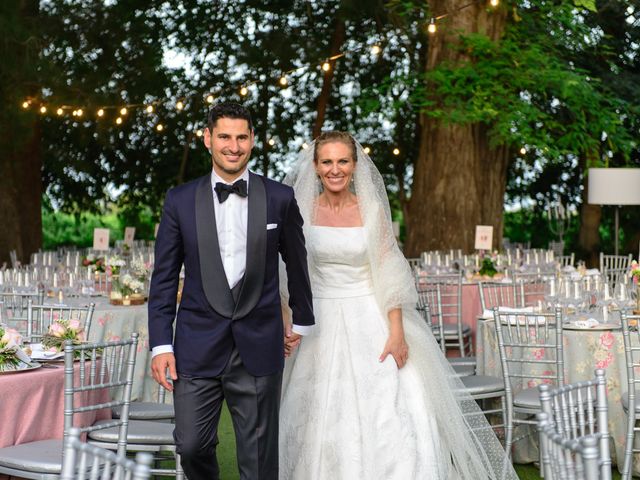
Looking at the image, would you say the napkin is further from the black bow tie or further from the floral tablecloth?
the black bow tie

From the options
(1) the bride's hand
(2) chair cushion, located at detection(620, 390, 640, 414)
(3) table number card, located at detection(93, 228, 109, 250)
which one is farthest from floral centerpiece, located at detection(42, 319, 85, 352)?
(3) table number card, located at detection(93, 228, 109, 250)

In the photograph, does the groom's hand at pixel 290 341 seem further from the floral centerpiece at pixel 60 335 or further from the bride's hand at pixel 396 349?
the floral centerpiece at pixel 60 335

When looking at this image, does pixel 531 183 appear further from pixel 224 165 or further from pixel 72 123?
pixel 224 165

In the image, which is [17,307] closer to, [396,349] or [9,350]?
[9,350]

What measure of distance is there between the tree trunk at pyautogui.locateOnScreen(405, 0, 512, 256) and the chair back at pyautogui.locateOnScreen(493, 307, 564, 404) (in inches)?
265

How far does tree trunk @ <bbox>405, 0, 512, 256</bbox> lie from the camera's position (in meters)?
13.3

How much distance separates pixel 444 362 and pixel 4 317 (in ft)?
6.94

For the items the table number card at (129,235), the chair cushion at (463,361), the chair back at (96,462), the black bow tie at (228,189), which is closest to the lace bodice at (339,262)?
the black bow tie at (228,189)

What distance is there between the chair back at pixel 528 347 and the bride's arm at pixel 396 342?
97 cm

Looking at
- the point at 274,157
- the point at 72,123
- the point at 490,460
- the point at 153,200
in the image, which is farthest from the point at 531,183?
the point at 490,460

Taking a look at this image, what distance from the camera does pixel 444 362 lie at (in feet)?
17.5

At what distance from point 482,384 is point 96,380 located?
2.18 meters

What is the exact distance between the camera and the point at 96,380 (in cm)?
516

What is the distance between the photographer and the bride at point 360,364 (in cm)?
502
